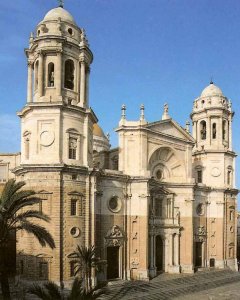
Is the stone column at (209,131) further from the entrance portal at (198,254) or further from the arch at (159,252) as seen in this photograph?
the arch at (159,252)

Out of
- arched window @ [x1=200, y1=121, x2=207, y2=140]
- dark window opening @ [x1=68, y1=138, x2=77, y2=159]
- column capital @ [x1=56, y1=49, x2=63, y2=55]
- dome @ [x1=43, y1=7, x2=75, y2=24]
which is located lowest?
dark window opening @ [x1=68, y1=138, x2=77, y2=159]

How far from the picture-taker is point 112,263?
1527 inches

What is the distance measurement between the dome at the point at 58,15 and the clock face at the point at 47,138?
10484mm

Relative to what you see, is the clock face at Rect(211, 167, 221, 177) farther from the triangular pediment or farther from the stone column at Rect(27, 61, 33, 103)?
the stone column at Rect(27, 61, 33, 103)

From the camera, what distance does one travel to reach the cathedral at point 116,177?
32.7 meters

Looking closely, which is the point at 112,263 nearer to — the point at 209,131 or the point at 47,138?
the point at 47,138

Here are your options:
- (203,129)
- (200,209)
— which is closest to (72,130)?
(200,209)

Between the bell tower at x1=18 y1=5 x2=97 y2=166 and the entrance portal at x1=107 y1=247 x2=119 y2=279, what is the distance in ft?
31.4

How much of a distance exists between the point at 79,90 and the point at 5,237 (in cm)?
1686

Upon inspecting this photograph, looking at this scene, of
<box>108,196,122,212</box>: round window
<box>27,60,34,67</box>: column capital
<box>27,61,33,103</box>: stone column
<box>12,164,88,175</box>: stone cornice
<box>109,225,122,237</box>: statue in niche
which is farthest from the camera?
<box>108,196,122,212</box>: round window

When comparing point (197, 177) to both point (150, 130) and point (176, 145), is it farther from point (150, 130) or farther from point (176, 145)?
point (150, 130)

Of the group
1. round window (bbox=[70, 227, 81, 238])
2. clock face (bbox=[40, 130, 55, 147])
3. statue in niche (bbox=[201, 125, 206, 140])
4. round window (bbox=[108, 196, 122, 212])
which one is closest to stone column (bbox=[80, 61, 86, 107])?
clock face (bbox=[40, 130, 55, 147])

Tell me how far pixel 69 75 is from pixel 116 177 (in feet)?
36.0

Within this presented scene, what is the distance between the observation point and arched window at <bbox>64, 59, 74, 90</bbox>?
35.5 m
